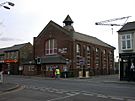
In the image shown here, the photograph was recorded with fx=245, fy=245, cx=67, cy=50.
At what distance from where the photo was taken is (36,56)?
56.8 meters

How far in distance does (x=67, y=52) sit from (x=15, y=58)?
2176 cm

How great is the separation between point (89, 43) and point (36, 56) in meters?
12.6

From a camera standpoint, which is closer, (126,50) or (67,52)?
(126,50)

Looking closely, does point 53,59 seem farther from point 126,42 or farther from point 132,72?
point 132,72

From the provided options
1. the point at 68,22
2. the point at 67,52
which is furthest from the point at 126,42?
the point at 68,22

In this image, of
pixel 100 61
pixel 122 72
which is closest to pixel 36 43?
pixel 100 61

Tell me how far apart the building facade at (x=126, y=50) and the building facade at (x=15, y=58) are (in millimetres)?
32903

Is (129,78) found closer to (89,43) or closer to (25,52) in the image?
(89,43)

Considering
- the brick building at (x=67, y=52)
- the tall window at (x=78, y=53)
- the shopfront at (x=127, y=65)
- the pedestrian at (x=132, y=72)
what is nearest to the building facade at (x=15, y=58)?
the brick building at (x=67, y=52)

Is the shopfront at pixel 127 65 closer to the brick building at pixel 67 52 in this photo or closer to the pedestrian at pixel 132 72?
the pedestrian at pixel 132 72

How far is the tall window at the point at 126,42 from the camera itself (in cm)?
3381

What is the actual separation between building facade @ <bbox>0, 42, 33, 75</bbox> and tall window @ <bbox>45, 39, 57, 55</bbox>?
10206 millimetres

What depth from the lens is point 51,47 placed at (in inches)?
2100

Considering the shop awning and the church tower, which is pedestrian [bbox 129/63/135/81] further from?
the church tower
